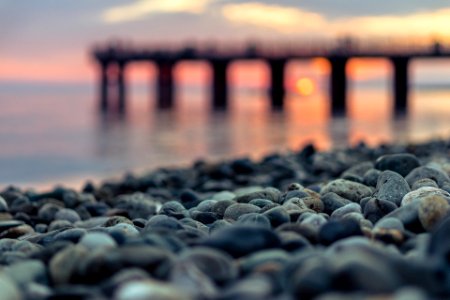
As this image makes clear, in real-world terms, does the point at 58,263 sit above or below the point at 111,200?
above

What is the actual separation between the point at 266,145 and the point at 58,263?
55.5 feet

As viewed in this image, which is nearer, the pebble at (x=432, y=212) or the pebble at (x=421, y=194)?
the pebble at (x=432, y=212)

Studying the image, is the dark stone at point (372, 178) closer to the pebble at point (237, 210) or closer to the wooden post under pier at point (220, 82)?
the pebble at point (237, 210)

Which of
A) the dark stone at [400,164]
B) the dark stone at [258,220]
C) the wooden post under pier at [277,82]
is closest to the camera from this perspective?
the dark stone at [258,220]

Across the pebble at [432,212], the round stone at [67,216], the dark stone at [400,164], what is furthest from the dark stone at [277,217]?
the round stone at [67,216]

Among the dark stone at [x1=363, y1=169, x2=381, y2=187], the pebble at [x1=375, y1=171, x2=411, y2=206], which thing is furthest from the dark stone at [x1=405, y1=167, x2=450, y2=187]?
the pebble at [x1=375, y1=171, x2=411, y2=206]

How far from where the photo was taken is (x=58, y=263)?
2471mm

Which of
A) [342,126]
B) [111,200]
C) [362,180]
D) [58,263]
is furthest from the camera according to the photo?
[342,126]

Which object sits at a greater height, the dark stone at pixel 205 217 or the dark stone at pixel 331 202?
the dark stone at pixel 331 202

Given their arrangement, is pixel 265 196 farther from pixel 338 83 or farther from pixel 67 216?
pixel 338 83

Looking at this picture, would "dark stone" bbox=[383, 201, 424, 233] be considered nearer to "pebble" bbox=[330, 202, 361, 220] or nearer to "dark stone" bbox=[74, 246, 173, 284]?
"pebble" bbox=[330, 202, 361, 220]

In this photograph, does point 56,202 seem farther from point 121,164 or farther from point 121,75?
point 121,75

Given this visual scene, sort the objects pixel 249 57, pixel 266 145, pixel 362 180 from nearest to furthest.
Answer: pixel 362 180, pixel 266 145, pixel 249 57

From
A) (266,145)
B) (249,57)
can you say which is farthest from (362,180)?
(249,57)
